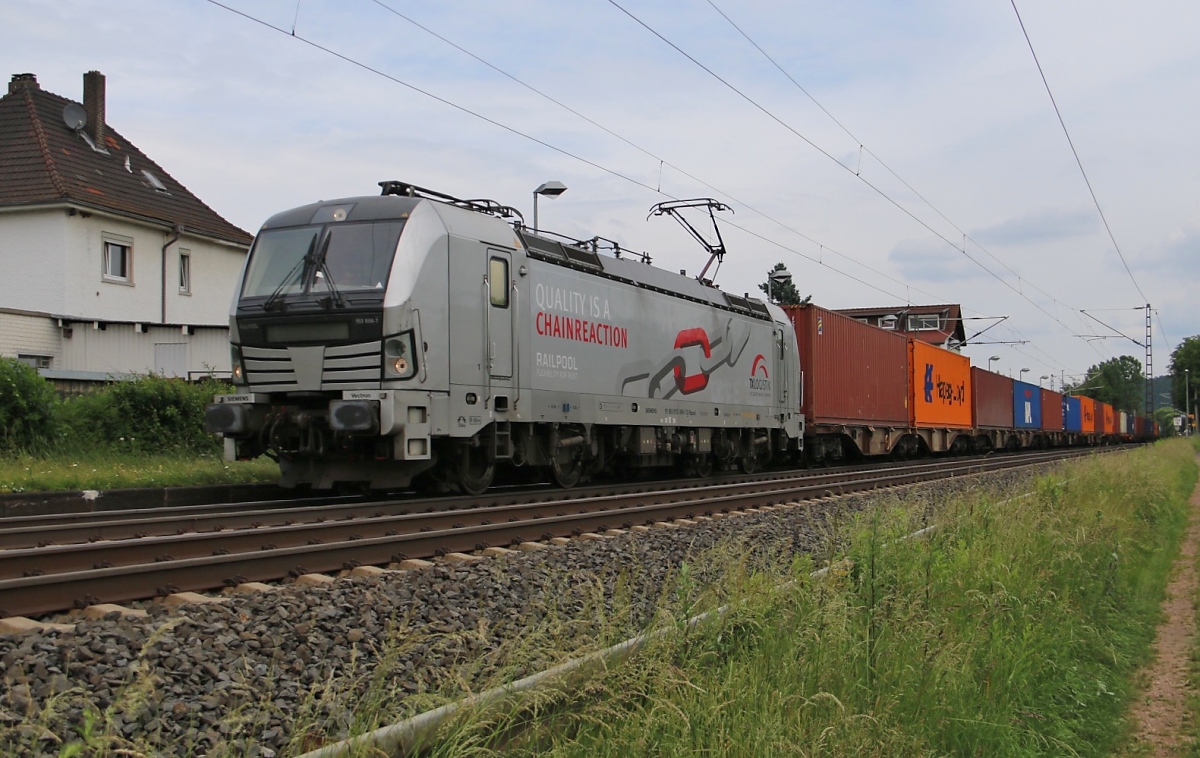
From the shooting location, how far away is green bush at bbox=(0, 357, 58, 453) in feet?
44.2

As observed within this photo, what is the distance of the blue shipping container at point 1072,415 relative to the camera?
48.6 m

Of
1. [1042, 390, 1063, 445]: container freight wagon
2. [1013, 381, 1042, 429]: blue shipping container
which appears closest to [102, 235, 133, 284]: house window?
[1013, 381, 1042, 429]: blue shipping container

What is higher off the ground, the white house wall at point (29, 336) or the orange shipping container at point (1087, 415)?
the white house wall at point (29, 336)

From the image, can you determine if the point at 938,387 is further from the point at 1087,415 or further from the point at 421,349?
the point at 1087,415

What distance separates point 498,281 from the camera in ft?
39.6

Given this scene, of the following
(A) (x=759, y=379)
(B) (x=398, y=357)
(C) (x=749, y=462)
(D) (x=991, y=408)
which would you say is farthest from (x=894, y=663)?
(D) (x=991, y=408)

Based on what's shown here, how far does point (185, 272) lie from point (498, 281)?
18.2m

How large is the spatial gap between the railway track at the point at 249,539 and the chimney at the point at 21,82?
865 inches

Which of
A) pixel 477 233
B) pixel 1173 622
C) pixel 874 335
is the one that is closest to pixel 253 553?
pixel 477 233

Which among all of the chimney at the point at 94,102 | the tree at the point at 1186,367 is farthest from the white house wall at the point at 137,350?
the tree at the point at 1186,367

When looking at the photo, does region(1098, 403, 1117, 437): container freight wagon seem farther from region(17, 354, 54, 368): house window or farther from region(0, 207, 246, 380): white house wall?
region(17, 354, 54, 368): house window

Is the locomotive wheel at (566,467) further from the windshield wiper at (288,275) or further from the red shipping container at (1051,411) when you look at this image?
the red shipping container at (1051,411)

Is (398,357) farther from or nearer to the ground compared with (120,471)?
farther from the ground

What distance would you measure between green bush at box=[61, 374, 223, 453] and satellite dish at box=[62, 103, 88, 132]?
15.1 m
